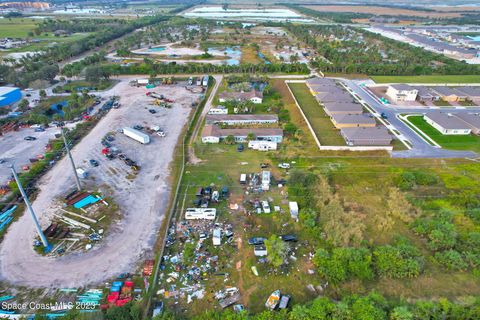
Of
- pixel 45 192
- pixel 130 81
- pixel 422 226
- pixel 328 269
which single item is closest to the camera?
pixel 328 269

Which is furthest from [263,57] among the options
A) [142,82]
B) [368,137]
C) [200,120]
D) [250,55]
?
[368,137]

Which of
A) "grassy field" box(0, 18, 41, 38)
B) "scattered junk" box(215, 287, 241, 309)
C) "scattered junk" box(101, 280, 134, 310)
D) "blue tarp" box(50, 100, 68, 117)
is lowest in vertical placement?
"scattered junk" box(215, 287, 241, 309)

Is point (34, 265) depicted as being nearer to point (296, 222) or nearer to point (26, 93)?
point (296, 222)

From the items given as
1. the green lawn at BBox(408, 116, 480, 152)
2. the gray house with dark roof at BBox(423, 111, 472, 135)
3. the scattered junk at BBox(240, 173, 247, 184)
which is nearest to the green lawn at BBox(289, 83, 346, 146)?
the green lawn at BBox(408, 116, 480, 152)

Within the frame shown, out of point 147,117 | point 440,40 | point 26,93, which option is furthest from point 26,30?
point 440,40

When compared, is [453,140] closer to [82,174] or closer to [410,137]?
→ [410,137]

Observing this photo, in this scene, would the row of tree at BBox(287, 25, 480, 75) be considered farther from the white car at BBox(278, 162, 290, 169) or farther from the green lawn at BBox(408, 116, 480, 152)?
the white car at BBox(278, 162, 290, 169)
